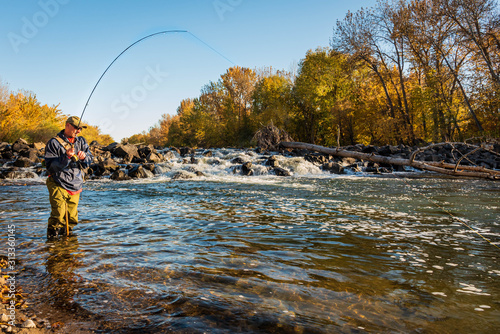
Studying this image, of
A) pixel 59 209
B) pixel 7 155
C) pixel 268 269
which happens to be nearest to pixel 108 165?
pixel 7 155

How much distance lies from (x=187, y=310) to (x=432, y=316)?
2.37 m

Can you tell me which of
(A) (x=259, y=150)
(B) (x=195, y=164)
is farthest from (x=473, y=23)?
(B) (x=195, y=164)

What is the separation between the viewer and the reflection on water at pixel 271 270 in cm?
276

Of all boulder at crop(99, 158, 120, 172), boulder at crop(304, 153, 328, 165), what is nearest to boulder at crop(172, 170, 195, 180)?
boulder at crop(99, 158, 120, 172)

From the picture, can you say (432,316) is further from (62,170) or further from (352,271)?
(62,170)

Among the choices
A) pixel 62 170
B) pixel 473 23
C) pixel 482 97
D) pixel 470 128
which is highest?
pixel 473 23

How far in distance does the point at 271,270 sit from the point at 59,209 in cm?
378

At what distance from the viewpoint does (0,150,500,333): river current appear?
275cm

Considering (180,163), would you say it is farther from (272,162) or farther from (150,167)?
(272,162)

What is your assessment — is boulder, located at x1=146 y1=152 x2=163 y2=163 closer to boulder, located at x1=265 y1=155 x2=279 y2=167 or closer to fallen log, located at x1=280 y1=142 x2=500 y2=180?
boulder, located at x1=265 y1=155 x2=279 y2=167

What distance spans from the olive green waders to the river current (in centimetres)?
32

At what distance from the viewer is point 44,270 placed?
3844 mm

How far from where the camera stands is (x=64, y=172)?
4965 mm

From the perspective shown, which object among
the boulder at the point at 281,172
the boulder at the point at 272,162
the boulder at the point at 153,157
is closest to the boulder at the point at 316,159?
the boulder at the point at 272,162
